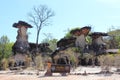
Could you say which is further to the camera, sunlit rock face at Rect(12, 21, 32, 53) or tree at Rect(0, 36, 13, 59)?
tree at Rect(0, 36, 13, 59)

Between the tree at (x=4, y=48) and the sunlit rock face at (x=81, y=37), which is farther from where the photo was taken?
the tree at (x=4, y=48)

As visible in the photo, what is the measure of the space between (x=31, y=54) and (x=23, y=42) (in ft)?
12.7

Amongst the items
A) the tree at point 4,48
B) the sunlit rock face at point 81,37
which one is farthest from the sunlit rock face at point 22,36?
the sunlit rock face at point 81,37

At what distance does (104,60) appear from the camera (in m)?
30.5

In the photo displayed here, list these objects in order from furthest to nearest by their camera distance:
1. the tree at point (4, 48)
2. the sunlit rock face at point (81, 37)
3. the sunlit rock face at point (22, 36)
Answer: the tree at point (4, 48) < the sunlit rock face at point (81, 37) < the sunlit rock face at point (22, 36)

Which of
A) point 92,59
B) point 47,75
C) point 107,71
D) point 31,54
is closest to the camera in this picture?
point 47,75

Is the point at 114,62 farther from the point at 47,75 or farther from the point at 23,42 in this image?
the point at 23,42

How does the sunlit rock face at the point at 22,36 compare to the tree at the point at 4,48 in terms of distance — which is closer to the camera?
the sunlit rock face at the point at 22,36

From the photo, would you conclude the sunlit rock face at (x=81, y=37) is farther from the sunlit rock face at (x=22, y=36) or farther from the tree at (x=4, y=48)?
the tree at (x=4, y=48)

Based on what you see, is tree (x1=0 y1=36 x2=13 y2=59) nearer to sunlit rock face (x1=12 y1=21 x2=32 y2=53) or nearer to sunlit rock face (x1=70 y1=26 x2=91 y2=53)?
sunlit rock face (x1=12 y1=21 x2=32 y2=53)

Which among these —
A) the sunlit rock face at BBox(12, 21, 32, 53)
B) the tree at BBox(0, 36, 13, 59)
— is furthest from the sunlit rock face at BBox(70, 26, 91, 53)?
the tree at BBox(0, 36, 13, 59)

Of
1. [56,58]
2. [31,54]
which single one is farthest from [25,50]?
[56,58]

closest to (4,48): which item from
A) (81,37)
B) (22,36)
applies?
(22,36)

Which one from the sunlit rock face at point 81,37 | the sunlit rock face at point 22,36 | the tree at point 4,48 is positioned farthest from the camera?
the tree at point 4,48
